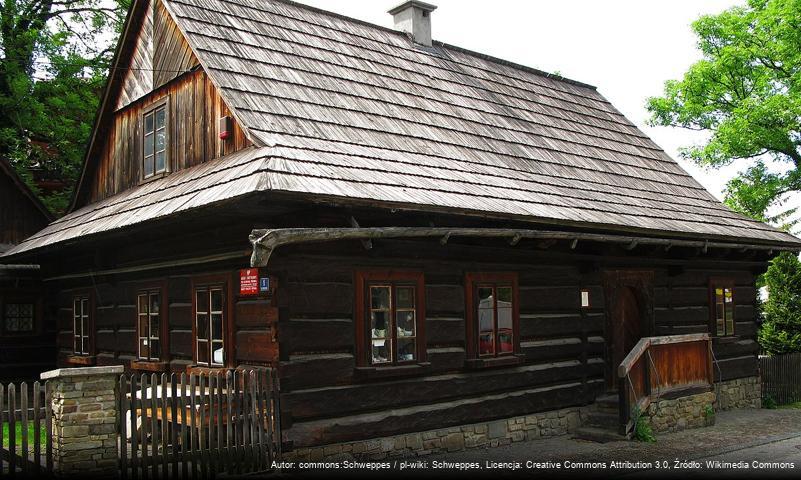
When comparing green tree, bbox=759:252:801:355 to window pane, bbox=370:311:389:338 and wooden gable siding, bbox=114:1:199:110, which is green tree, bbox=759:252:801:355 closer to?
window pane, bbox=370:311:389:338

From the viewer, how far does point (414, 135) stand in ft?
36.5

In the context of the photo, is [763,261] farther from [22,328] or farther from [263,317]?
[22,328]

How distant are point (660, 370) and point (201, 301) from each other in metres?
6.51

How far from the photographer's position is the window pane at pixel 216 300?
9555 millimetres

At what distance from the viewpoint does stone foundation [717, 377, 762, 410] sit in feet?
48.0

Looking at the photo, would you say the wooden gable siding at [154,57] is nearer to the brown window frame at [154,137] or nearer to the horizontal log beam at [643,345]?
the brown window frame at [154,137]

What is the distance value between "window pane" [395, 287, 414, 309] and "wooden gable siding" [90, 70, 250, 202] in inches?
101

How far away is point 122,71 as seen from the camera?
12.9m

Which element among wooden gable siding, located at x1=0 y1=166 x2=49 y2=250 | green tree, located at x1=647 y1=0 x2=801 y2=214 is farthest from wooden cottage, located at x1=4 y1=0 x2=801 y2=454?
green tree, located at x1=647 y1=0 x2=801 y2=214

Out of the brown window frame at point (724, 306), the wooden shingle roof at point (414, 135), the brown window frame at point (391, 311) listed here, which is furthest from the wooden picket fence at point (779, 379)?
the brown window frame at point (391, 311)

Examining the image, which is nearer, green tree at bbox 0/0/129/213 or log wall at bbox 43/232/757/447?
log wall at bbox 43/232/757/447

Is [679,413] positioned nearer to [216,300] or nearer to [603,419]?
[603,419]

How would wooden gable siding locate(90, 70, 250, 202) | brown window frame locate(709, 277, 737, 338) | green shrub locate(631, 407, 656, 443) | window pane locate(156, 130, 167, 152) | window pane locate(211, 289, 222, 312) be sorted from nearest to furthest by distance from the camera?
window pane locate(211, 289, 222, 312) → wooden gable siding locate(90, 70, 250, 202) → green shrub locate(631, 407, 656, 443) → window pane locate(156, 130, 167, 152) → brown window frame locate(709, 277, 737, 338)

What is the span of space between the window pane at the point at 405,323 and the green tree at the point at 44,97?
44.8 ft
